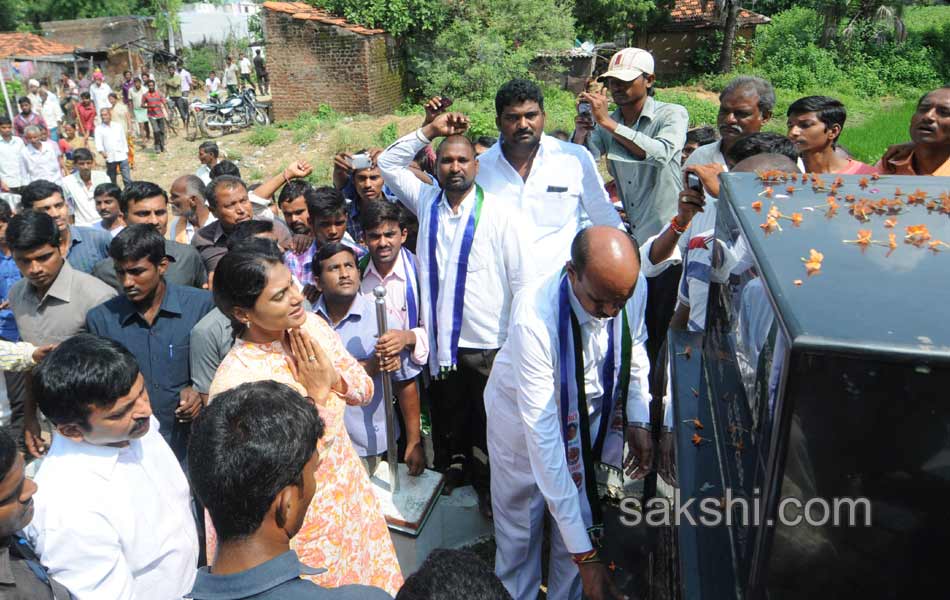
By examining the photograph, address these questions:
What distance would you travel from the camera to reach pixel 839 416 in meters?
1.32

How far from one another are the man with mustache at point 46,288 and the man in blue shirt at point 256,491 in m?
2.18

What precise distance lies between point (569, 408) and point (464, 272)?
3.78 feet

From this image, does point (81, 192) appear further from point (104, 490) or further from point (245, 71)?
point (245, 71)

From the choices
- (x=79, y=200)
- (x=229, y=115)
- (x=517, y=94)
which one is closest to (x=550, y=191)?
(x=517, y=94)

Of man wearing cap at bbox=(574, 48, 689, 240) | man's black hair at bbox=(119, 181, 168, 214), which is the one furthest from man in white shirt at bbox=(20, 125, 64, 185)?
man wearing cap at bbox=(574, 48, 689, 240)

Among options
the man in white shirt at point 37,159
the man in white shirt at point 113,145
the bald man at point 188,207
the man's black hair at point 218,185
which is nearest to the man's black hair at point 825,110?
the man's black hair at point 218,185

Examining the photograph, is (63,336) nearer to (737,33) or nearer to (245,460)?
(245,460)

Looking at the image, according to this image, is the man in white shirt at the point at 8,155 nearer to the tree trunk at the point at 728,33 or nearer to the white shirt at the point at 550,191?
the white shirt at the point at 550,191

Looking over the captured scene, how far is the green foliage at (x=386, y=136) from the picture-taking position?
45.5ft

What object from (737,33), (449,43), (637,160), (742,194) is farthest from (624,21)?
(742,194)

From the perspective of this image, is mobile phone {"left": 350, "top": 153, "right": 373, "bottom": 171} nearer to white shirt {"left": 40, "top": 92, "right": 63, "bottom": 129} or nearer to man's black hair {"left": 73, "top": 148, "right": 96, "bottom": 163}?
man's black hair {"left": 73, "top": 148, "right": 96, "bottom": 163}

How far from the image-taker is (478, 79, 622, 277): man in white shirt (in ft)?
12.6

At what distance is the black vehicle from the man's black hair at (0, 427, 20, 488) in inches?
74.5

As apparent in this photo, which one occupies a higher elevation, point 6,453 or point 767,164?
point 767,164
